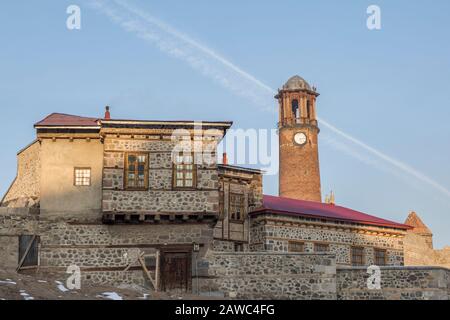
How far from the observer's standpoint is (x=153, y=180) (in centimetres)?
3525

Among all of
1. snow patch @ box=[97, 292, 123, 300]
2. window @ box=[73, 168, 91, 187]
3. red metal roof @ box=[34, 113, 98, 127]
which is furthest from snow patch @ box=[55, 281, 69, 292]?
red metal roof @ box=[34, 113, 98, 127]

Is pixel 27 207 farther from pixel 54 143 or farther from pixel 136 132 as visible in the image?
pixel 136 132

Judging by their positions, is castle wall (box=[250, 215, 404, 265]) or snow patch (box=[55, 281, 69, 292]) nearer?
snow patch (box=[55, 281, 69, 292])

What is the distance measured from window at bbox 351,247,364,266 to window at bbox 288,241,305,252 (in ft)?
12.7

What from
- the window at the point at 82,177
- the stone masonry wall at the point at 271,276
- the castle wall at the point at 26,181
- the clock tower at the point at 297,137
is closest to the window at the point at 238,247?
the stone masonry wall at the point at 271,276

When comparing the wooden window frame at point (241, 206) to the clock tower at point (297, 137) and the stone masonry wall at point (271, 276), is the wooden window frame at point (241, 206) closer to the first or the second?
the stone masonry wall at point (271, 276)

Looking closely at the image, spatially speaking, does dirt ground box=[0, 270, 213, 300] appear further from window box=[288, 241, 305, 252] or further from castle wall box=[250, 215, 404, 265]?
window box=[288, 241, 305, 252]

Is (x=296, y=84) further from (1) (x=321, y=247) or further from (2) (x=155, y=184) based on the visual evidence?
(2) (x=155, y=184)

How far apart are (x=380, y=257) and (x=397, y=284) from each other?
9.75 meters

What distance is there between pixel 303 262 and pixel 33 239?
1189cm

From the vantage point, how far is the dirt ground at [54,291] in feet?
91.4

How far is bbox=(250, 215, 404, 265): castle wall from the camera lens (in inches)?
1625
